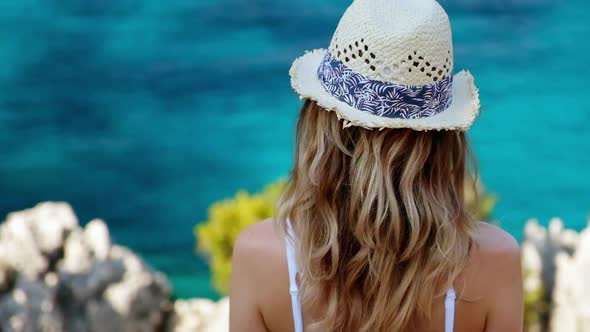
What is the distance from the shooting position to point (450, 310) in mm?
1420

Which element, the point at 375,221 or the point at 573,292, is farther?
the point at 573,292

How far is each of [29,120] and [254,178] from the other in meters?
1.00

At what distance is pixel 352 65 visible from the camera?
4.60ft

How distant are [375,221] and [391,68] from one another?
9.6 inches

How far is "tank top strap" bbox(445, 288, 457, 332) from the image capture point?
55.6 inches

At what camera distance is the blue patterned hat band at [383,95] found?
140cm

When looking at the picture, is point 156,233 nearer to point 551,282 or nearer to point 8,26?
point 8,26

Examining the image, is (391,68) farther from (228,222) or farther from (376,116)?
(228,222)

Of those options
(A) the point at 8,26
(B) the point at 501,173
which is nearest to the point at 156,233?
(A) the point at 8,26

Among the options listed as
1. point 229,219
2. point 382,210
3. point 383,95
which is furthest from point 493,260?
point 229,219

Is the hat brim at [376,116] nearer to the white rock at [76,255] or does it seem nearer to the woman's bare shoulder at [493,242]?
the woman's bare shoulder at [493,242]

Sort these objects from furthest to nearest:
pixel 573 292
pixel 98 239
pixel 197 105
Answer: pixel 197 105 → pixel 573 292 → pixel 98 239

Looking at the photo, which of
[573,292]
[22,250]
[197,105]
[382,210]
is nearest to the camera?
[382,210]

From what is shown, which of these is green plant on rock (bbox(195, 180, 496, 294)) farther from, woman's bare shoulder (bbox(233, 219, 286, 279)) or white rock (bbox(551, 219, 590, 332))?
woman's bare shoulder (bbox(233, 219, 286, 279))
